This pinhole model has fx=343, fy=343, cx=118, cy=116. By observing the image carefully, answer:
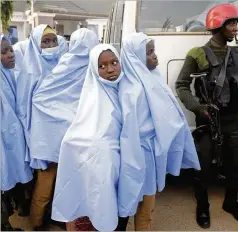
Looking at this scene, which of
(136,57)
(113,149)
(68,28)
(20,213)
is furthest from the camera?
(68,28)

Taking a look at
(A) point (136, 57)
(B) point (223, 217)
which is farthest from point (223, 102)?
(B) point (223, 217)

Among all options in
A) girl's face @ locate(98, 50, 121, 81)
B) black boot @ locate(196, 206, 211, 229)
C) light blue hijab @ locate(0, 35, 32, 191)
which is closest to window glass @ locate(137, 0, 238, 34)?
girl's face @ locate(98, 50, 121, 81)

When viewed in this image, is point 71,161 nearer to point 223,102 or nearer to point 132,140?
point 132,140

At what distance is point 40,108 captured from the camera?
2.44 m

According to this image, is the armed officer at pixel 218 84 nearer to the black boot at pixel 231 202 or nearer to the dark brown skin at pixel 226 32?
the dark brown skin at pixel 226 32

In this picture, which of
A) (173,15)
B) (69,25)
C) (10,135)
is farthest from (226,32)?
(69,25)

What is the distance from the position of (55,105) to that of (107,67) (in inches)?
23.6

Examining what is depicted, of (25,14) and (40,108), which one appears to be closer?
(40,108)

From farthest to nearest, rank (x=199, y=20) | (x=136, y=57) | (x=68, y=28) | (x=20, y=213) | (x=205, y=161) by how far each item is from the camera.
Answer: (x=68, y=28) < (x=199, y=20) < (x=20, y=213) < (x=205, y=161) < (x=136, y=57)

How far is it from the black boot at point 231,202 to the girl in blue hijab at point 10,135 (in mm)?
1655

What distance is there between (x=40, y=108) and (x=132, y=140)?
2.68 ft

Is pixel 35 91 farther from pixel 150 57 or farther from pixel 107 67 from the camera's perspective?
pixel 150 57

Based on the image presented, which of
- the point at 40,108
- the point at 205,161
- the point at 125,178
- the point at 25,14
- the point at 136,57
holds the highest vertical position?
the point at 136,57

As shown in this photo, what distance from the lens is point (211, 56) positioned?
256cm
